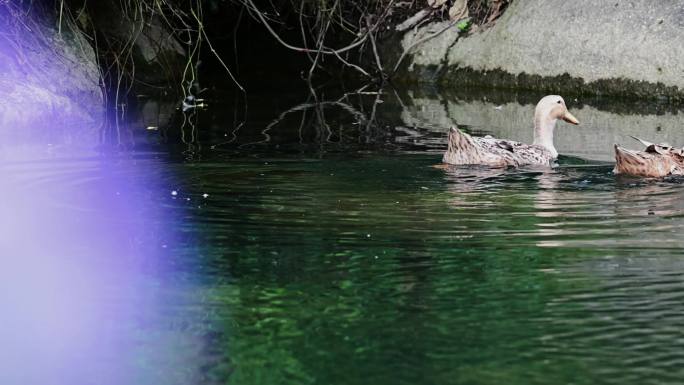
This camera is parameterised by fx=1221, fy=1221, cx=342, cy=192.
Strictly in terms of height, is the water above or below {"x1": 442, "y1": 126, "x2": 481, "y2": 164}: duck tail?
below

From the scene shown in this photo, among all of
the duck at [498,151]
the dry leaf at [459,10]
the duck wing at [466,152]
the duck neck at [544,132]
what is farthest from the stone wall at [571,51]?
the duck wing at [466,152]

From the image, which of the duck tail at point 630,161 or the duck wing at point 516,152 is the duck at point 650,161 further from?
the duck wing at point 516,152

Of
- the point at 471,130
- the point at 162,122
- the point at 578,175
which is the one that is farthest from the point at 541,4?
the point at 578,175

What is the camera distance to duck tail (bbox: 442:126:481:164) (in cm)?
827

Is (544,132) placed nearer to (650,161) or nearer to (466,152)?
(466,152)

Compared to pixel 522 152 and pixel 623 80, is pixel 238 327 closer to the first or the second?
pixel 522 152

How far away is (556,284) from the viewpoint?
4.94m

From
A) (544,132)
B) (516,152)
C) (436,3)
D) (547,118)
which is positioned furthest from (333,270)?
(436,3)

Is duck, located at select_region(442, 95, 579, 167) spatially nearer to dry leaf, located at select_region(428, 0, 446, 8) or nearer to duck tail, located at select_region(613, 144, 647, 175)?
duck tail, located at select_region(613, 144, 647, 175)

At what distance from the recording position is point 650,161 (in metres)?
7.97

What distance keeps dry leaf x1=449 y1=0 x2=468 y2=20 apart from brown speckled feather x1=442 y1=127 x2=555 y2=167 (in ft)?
20.4

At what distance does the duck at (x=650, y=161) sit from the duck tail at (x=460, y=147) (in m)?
0.97

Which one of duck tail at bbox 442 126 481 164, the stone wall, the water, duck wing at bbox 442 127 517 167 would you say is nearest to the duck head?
the water

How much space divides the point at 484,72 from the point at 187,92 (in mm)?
3479
